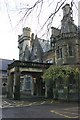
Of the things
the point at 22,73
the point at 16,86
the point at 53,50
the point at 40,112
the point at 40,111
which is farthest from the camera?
the point at 22,73

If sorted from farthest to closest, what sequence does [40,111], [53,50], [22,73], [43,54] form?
1. [43,54]
2. [22,73]
3. [53,50]
4. [40,111]

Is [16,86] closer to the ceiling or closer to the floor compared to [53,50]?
closer to the floor

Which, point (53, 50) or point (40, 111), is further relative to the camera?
point (53, 50)

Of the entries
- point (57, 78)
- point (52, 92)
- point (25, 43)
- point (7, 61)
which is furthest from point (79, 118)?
point (7, 61)

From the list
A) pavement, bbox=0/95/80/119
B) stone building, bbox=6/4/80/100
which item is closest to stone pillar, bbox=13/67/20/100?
stone building, bbox=6/4/80/100

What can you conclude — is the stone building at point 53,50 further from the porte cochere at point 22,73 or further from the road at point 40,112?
the road at point 40,112

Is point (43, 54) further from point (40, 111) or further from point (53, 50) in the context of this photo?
point (40, 111)

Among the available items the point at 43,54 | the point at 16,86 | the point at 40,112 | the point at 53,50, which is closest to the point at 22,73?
the point at 16,86

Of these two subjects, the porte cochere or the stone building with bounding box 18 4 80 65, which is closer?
the stone building with bounding box 18 4 80 65

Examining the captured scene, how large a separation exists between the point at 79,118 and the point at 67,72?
16.9 m

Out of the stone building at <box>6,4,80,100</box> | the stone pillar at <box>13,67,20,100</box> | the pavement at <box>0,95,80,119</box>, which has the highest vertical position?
the stone building at <box>6,4,80,100</box>

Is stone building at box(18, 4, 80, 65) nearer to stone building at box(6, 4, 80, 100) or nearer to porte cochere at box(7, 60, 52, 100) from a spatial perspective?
stone building at box(6, 4, 80, 100)

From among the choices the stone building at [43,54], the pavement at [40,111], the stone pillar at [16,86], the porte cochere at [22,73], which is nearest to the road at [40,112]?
the pavement at [40,111]

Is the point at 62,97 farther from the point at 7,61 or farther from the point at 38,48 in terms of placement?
the point at 7,61
